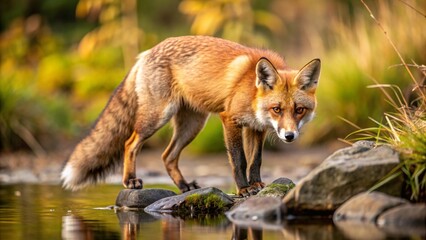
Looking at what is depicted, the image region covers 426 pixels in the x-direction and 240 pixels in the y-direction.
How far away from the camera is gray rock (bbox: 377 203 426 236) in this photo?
6.85 metres

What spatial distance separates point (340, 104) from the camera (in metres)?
15.7

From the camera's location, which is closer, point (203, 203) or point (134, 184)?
point (203, 203)

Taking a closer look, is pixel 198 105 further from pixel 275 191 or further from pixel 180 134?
pixel 275 191

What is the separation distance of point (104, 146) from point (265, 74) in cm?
227

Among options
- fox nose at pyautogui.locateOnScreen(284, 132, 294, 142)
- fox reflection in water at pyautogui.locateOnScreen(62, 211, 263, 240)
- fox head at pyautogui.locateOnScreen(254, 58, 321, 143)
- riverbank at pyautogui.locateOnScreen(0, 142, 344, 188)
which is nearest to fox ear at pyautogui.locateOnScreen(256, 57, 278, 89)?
fox head at pyautogui.locateOnScreen(254, 58, 321, 143)

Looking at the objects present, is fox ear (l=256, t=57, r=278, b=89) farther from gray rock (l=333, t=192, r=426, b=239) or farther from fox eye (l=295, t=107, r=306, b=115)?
gray rock (l=333, t=192, r=426, b=239)

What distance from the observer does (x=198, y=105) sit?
33.2ft

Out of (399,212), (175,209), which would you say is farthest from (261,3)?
(399,212)

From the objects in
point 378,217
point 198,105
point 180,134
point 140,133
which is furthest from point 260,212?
point 180,134

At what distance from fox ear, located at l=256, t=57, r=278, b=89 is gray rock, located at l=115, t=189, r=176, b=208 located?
1.62 metres

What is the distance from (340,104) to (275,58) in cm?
579

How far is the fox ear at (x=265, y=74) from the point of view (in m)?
9.23

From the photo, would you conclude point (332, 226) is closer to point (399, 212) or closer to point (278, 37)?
point (399, 212)

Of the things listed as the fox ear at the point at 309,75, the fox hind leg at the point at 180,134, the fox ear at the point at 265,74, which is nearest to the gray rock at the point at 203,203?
the fox ear at the point at 265,74
